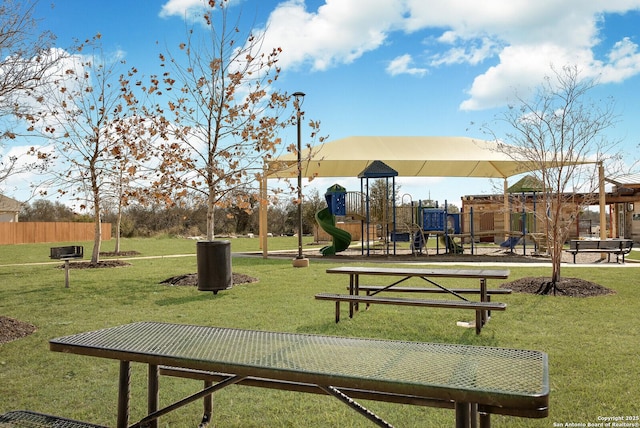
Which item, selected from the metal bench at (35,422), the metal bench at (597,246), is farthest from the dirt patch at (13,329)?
the metal bench at (597,246)

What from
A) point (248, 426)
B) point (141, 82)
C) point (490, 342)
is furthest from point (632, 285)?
point (141, 82)

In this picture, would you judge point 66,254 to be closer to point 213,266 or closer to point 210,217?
point 210,217

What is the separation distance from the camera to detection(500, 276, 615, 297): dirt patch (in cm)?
903

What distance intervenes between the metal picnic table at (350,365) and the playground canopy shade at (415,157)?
15652 mm

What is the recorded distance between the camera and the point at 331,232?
20.1 meters

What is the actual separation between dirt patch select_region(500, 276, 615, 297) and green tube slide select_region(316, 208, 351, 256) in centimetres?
1042

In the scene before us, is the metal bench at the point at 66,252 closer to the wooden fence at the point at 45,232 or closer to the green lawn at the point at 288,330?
the green lawn at the point at 288,330

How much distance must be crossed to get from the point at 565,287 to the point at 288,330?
19.2 ft

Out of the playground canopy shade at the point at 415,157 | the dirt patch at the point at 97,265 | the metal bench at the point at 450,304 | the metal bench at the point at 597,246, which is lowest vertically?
the dirt patch at the point at 97,265

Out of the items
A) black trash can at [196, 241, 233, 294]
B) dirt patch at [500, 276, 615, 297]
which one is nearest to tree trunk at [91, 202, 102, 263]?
black trash can at [196, 241, 233, 294]

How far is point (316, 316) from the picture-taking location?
7.00 m

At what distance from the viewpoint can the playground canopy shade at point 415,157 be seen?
19422mm

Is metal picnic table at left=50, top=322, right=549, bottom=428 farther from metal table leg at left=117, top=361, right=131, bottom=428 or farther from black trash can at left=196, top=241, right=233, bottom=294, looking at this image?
black trash can at left=196, top=241, right=233, bottom=294

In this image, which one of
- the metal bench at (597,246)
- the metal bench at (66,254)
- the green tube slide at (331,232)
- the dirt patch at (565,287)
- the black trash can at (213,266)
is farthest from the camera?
the green tube slide at (331,232)
